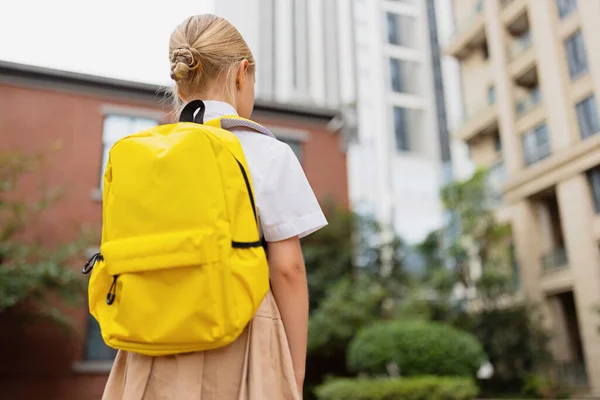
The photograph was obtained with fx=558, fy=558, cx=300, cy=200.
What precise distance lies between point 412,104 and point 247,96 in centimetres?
1183

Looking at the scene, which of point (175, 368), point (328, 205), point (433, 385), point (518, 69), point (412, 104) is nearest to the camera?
point (175, 368)

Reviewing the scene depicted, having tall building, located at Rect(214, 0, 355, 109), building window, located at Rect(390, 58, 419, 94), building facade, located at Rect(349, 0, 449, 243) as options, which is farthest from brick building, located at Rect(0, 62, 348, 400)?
building window, located at Rect(390, 58, 419, 94)

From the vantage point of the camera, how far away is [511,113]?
7.80 metres

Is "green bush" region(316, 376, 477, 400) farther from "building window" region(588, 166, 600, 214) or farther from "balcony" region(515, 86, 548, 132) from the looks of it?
"balcony" region(515, 86, 548, 132)

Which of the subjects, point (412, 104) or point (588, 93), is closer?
point (588, 93)

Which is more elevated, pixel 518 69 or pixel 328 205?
pixel 518 69

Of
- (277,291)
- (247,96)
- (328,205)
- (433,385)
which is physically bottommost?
(433,385)

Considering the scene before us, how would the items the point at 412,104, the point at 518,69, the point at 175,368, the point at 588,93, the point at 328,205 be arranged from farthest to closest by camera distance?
the point at 412,104
the point at 518,69
the point at 328,205
the point at 588,93
the point at 175,368

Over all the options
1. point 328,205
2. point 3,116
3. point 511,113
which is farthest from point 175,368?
point 511,113

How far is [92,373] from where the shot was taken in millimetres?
4195

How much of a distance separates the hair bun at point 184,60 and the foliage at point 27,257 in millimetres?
3788

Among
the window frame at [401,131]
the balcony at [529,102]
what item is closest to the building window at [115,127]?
the balcony at [529,102]

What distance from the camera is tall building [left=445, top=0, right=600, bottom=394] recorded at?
18.5ft

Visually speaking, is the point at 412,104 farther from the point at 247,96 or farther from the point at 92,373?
the point at 247,96
